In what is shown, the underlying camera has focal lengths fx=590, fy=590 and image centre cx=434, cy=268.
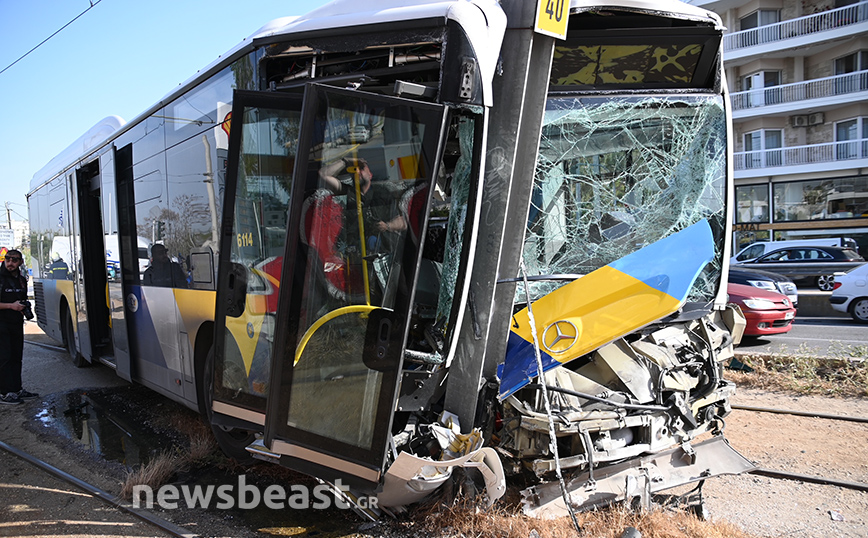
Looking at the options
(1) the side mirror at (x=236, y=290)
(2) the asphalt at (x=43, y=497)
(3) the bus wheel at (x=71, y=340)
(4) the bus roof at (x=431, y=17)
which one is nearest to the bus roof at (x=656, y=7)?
(4) the bus roof at (x=431, y=17)

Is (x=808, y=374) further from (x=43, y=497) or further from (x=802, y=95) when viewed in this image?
(x=802, y=95)

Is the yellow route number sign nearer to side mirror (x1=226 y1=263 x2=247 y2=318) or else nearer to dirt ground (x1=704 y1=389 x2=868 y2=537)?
side mirror (x1=226 y1=263 x2=247 y2=318)

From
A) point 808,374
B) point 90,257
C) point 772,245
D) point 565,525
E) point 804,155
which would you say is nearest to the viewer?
point 565,525

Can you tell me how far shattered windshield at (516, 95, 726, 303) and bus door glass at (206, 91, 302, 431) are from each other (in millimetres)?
2007

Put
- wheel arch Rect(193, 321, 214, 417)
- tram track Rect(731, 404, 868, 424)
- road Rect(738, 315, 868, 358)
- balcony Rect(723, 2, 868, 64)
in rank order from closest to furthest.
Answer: wheel arch Rect(193, 321, 214, 417) → tram track Rect(731, 404, 868, 424) → road Rect(738, 315, 868, 358) → balcony Rect(723, 2, 868, 64)

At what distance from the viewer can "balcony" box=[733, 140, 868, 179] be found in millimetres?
27391

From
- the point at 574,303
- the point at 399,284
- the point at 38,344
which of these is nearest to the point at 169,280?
the point at 399,284

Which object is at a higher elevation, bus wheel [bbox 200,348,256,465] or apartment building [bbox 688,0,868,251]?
apartment building [bbox 688,0,868,251]

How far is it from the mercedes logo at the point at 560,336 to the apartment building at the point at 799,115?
29.4 m

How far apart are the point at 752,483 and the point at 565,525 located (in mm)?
2013

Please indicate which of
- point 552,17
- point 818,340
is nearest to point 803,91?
point 818,340

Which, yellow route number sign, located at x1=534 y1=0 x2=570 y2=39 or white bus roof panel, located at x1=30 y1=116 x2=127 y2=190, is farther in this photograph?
white bus roof panel, located at x1=30 y1=116 x2=127 y2=190

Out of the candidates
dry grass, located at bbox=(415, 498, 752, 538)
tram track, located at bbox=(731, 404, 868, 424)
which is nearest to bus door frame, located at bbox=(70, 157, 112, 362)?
dry grass, located at bbox=(415, 498, 752, 538)

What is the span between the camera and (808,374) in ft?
24.7
